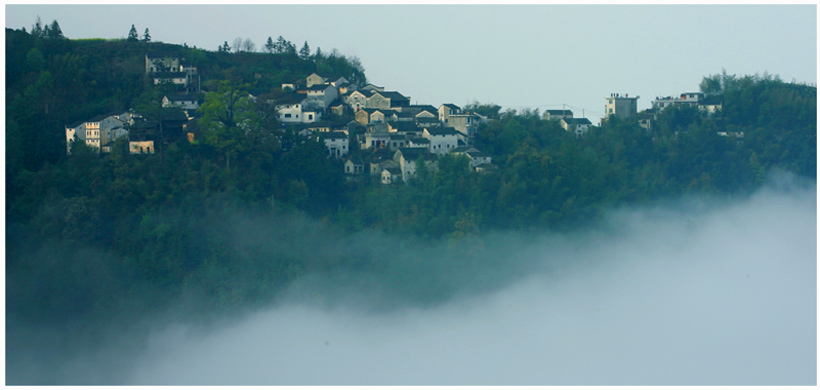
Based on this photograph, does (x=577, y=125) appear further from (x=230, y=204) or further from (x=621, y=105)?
(x=230, y=204)

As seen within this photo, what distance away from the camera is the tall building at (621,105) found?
92.7 feet

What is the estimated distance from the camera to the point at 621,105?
93.0 feet

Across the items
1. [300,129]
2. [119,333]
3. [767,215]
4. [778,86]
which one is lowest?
[119,333]

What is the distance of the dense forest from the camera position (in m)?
18.1

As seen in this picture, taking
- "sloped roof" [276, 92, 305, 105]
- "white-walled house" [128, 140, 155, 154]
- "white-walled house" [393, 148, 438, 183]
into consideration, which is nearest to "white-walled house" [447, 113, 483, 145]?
"white-walled house" [393, 148, 438, 183]

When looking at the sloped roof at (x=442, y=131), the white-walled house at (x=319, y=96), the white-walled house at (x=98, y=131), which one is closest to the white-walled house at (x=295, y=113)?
the white-walled house at (x=319, y=96)

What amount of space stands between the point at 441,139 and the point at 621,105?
9044 millimetres

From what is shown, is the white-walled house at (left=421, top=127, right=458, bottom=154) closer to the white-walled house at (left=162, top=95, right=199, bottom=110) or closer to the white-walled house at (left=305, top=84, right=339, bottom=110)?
the white-walled house at (left=305, top=84, right=339, bottom=110)

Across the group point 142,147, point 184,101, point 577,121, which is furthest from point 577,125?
point 142,147

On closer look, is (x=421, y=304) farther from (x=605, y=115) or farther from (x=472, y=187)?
(x=605, y=115)

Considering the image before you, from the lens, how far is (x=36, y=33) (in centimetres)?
2547

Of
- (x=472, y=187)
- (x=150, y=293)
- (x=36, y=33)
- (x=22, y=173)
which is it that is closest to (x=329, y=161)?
(x=472, y=187)

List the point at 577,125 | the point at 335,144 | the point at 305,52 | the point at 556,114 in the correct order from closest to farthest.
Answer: the point at 335,144 → the point at 577,125 → the point at 556,114 → the point at 305,52

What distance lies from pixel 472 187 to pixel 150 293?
7.17 m
